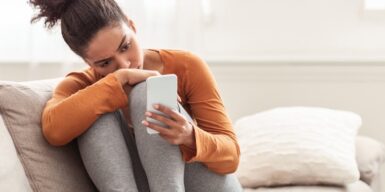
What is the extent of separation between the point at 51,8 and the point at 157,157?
0.47m

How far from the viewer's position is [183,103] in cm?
168

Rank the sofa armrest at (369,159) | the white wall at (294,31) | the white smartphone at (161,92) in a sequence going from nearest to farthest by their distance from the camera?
the white smartphone at (161,92) < the sofa armrest at (369,159) < the white wall at (294,31)

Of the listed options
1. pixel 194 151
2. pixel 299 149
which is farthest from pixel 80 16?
pixel 299 149

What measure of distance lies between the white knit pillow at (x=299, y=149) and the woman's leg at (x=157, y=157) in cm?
64

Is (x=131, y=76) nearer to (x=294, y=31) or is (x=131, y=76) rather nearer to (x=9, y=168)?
(x=9, y=168)

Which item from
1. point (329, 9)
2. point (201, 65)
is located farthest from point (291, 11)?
point (201, 65)

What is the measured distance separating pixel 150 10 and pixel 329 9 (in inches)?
29.5

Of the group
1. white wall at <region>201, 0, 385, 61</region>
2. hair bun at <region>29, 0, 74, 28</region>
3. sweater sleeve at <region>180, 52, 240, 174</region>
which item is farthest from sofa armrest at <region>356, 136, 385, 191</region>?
hair bun at <region>29, 0, 74, 28</region>

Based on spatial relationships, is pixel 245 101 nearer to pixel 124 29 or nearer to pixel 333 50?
pixel 333 50

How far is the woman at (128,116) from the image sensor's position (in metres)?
1.40

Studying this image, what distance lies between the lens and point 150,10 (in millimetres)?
2652

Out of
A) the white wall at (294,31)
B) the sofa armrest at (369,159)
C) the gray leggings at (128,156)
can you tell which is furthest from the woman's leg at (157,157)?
the white wall at (294,31)

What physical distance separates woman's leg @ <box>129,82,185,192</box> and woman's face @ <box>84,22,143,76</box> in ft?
0.52

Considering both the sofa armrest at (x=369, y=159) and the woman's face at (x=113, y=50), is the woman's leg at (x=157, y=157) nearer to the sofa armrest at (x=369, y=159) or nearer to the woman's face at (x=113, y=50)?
the woman's face at (x=113, y=50)
